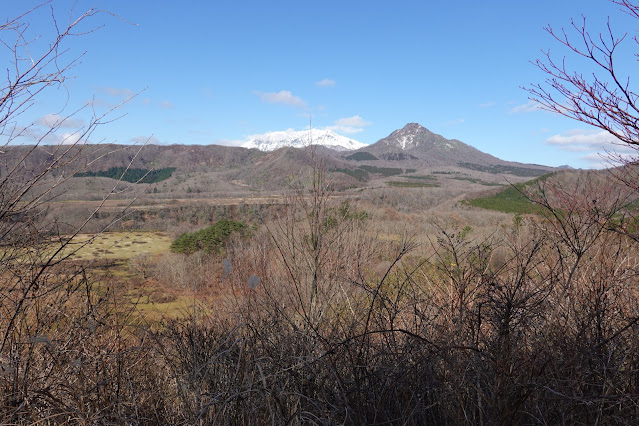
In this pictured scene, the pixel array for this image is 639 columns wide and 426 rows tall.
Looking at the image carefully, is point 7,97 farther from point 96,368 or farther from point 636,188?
point 636,188

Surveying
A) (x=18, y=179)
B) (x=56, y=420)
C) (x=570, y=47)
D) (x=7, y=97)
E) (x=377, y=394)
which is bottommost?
(x=56, y=420)

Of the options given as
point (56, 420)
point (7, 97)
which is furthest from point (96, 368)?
point (7, 97)

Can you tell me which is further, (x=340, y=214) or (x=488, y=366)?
(x=340, y=214)

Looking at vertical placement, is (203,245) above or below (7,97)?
below

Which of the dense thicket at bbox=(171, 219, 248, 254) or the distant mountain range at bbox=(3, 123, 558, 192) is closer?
the distant mountain range at bbox=(3, 123, 558, 192)

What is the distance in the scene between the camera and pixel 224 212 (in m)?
42.0

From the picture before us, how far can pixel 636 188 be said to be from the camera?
3.06 metres

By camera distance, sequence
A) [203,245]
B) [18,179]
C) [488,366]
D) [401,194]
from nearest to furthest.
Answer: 1. [488,366]
2. [18,179]
3. [203,245]
4. [401,194]

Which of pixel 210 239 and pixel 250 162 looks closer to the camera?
pixel 210 239

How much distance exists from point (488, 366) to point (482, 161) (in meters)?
191

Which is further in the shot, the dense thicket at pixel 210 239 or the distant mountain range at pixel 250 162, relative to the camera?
the dense thicket at pixel 210 239

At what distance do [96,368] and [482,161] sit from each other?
628 ft

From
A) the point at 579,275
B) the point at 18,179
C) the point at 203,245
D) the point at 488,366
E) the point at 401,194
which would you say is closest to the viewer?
the point at 488,366

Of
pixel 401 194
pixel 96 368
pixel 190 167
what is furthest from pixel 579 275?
pixel 190 167
